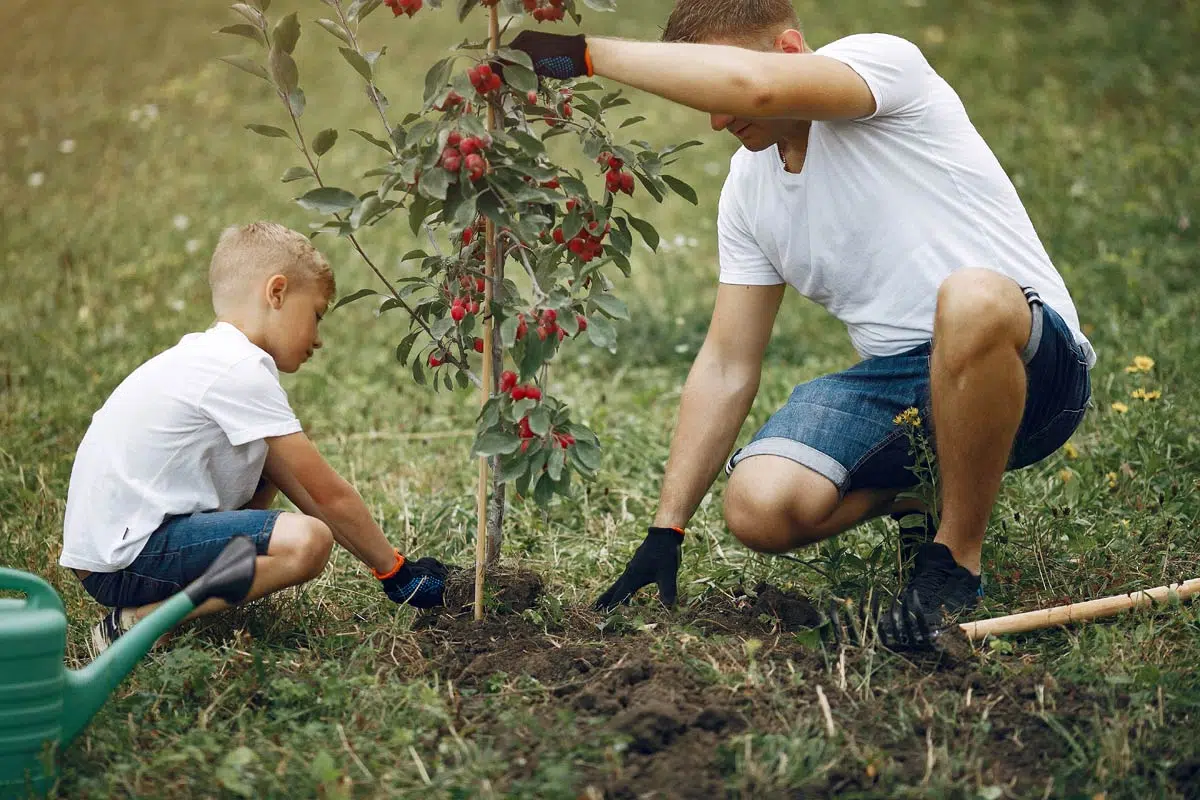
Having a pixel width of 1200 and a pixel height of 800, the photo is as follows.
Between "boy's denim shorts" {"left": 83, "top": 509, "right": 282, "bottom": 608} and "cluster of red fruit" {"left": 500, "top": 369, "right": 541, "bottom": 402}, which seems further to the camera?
"boy's denim shorts" {"left": 83, "top": 509, "right": 282, "bottom": 608}

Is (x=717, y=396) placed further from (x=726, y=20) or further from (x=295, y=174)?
(x=295, y=174)

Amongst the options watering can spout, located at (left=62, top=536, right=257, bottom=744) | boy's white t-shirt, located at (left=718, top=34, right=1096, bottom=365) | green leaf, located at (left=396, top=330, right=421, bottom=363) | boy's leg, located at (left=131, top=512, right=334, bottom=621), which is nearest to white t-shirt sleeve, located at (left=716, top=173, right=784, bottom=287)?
boy's white t-shirt, located at (left=718, top=34, right=1096, bottom=365)

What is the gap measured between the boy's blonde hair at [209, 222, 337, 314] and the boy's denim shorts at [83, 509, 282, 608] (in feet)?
1.54

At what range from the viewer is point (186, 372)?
7.89 feet

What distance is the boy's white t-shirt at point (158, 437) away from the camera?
2.38 meters

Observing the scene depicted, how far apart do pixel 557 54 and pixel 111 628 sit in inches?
58.0

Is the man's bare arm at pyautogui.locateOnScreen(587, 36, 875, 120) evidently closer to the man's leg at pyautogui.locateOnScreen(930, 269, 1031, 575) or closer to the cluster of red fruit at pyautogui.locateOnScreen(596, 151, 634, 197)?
the cluster of red fruit at pyautogui.locateOnScreen(596, 151, 634, 197)

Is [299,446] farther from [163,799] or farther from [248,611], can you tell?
[163,799]

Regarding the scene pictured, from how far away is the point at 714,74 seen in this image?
2.19 meters

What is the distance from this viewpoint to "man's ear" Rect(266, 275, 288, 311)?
254cm

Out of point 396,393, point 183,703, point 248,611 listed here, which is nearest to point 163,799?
point 183,703

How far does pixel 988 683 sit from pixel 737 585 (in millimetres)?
681

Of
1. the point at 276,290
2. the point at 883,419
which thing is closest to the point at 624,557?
the point at 883,419

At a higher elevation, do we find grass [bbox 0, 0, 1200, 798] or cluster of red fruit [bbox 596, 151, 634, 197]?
cluster of red fruit [bbox 596, 151, 634, 197]
